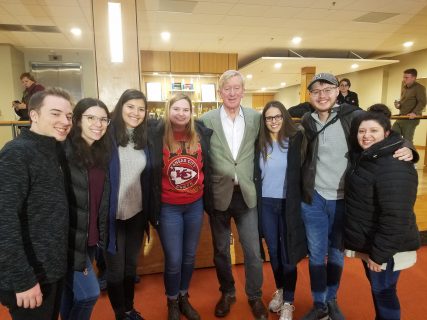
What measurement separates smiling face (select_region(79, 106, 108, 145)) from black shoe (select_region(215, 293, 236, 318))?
156cm

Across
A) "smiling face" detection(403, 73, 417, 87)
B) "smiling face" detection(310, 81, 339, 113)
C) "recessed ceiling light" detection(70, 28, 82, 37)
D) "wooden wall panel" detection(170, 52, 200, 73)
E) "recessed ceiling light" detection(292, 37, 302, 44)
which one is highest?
"recessed ceiling light" detection(292, 37, 302, 44)

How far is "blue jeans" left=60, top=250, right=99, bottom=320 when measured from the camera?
4.94 ft

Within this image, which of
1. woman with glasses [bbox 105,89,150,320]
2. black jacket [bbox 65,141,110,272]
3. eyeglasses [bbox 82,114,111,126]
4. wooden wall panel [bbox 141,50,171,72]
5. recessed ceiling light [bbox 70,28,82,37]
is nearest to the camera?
black jacket [bbox 65,141,110,272]

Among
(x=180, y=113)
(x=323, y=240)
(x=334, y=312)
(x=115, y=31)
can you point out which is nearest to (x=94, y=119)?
(x=180, y=113)

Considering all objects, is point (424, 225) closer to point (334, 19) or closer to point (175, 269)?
point (175, 269)

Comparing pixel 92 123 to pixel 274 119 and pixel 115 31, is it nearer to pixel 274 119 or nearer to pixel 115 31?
pixel 274 119

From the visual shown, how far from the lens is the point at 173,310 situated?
6.84 feet

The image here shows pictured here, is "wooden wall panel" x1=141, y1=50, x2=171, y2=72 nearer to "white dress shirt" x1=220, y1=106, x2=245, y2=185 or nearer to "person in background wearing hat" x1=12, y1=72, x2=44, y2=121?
"person in background wearing hat" x1=12, y1=72, x2=44, y2=121

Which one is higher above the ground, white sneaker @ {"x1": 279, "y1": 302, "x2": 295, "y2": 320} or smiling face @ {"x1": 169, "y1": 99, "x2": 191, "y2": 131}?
smiling face @ {"x1": 169, "y1": 99, "x2": 191, "y2": 131}

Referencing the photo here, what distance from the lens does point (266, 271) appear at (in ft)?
9.41

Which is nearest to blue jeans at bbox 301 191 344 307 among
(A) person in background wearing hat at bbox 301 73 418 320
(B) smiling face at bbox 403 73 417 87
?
(A) person in background wearing hat at bbox 301 73 418 320

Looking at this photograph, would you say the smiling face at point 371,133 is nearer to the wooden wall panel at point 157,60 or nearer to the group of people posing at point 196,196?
the group of people posing at point 196,196

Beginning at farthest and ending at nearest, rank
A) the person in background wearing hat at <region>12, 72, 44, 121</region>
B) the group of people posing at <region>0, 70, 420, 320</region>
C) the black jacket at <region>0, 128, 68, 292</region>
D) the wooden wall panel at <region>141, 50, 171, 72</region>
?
the wooden wall panel at <region>141, 50, 171, 72</region> → the person in background wearing hat at <region>12, 72, 44, 121</region> → the group of people posing at <region>0, 70, 420, 320</region> → the black jacket at <region>0, 128, 68, 292</region>

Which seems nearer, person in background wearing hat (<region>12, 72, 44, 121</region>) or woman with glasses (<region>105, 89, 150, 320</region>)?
woman with glasses (<region>105, 89, 150, 320</region>)
